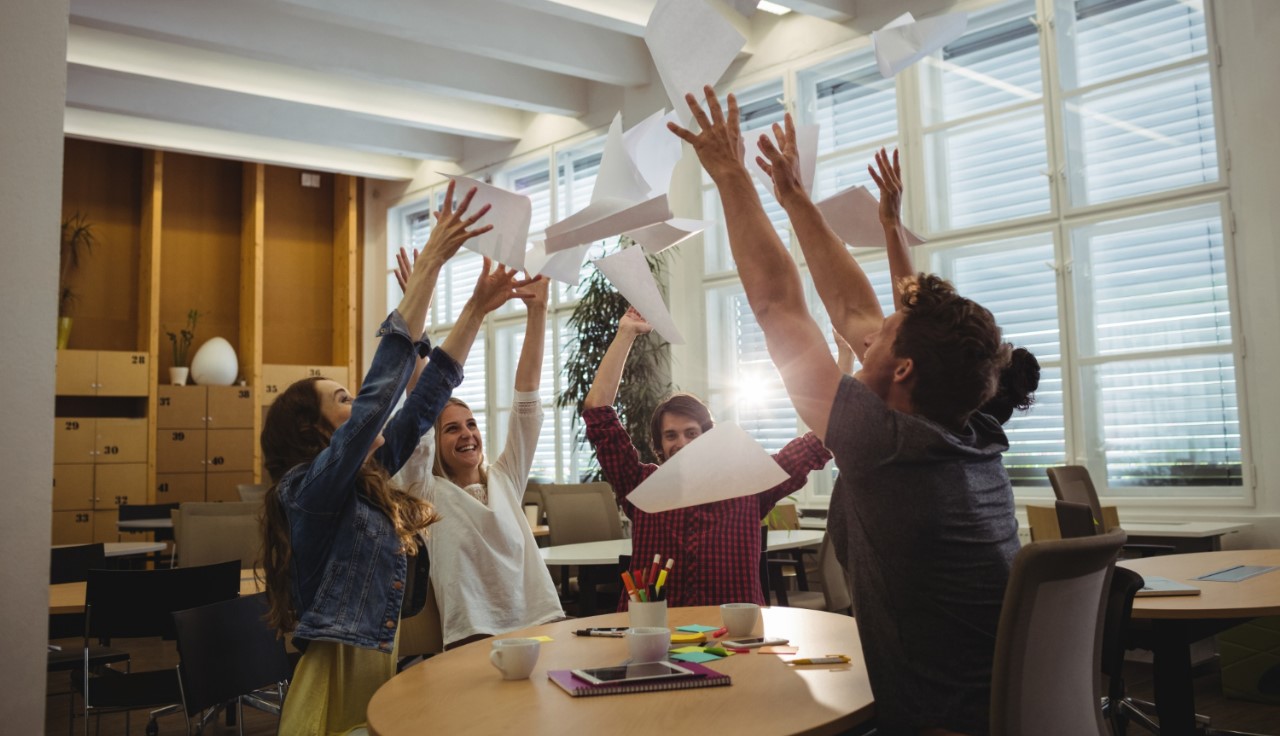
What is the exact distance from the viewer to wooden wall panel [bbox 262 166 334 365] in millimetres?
11562

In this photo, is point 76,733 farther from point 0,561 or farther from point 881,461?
point 881,461

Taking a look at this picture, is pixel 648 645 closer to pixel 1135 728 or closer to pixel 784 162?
pixel 784 162

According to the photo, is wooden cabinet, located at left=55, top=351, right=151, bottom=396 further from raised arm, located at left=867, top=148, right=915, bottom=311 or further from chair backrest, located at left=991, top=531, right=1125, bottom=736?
chair backrest, located at left=991, top=531, right=1125, bottom=736

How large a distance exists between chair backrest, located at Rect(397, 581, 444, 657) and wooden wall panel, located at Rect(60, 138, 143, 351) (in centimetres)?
938

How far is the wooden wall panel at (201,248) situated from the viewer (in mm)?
10992

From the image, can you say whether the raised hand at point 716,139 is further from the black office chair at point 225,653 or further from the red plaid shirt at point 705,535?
the black office chair at point 225,653

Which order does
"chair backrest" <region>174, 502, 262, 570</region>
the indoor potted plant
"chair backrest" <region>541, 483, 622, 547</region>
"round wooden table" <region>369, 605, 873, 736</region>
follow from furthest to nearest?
the indoor potted plant < "chair backrest" <region>541, 483, 622, 547</region> < "chair backrest" <region>174, 502, 262, 570</region> < "round wooden table" <region>369, 605, 873, 736</region>

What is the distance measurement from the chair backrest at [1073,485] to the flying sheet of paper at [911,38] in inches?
125

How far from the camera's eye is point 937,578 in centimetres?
138

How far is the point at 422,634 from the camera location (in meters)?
2.55

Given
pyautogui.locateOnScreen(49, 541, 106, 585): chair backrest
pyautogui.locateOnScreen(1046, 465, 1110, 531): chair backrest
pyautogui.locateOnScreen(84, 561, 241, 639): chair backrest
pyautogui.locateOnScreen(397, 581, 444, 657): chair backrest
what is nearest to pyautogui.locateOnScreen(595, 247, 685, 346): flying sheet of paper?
pyautogui.locateOnScreen(397, 581, 444, 657): chair backrest

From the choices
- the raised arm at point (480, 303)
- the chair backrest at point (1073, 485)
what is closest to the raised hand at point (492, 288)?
the raised arm at point (480, 303)

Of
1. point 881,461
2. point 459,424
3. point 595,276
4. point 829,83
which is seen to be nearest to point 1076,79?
point 829,83

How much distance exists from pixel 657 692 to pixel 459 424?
132 cm
